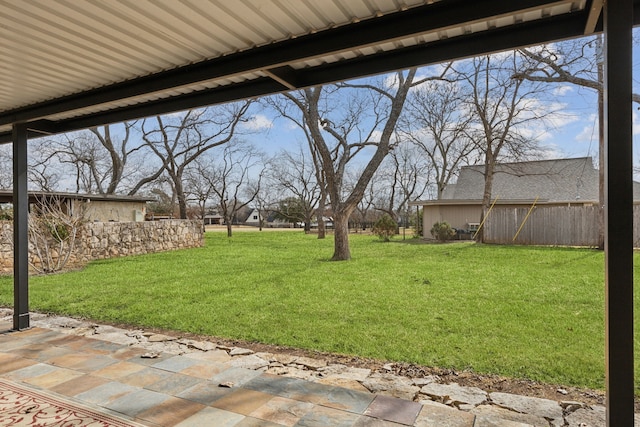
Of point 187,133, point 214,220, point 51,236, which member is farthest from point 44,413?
point 214,220

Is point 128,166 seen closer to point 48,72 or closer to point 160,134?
point 160,134

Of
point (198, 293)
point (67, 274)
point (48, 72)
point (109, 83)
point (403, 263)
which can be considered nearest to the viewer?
point (48, 72)

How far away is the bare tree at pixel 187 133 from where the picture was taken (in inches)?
831

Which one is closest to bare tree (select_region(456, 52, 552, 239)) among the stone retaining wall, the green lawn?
the green lawn

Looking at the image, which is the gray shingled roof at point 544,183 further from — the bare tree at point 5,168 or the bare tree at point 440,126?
the bare tree at point 5,168

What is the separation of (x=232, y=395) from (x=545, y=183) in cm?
1927

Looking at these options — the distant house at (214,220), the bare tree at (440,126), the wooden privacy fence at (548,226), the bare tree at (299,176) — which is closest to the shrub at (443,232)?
the wooden privacy fence at (548,226)

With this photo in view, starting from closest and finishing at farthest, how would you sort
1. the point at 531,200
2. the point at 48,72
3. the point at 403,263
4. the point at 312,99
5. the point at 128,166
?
the point at 48,72 < the point at 403,263 < the point at 312,99 < the point at 531,200 < the point at 128,166

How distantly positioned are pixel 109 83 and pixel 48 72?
1.39ft

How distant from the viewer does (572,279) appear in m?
6.92

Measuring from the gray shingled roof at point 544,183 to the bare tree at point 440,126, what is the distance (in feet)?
8.22

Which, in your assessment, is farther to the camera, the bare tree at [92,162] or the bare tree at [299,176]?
the bare tree at [299,176]

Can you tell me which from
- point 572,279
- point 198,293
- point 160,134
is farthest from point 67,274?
point 160,134

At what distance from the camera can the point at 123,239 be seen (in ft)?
40.1
